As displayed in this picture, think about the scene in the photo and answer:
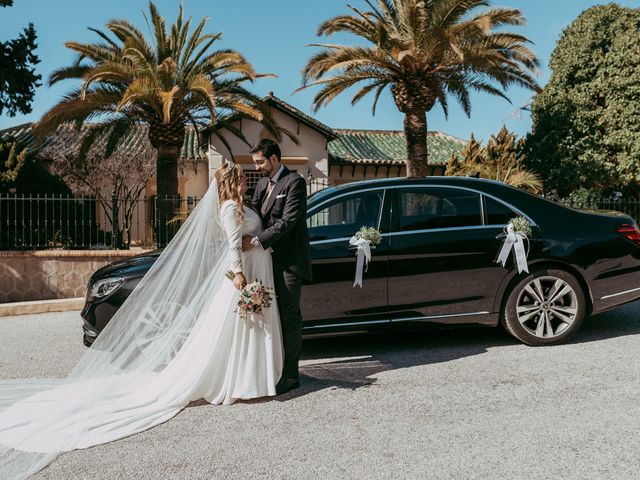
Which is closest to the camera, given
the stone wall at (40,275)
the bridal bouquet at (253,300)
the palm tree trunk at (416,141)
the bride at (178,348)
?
the bride at (178,348)

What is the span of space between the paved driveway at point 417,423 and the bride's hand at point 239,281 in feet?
2.95

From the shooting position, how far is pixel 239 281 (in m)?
4.14

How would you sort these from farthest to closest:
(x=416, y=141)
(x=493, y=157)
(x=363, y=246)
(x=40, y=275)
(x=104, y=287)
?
(x=493, y=157) → (x=416, y=141) → (x=40, y=275) → (x=363, y=246) → (x=104, y=287)

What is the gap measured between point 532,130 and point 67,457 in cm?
2069

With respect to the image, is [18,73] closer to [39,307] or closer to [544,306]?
[39,307]

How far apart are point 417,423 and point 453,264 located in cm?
207

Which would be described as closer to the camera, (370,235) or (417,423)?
(417,423)

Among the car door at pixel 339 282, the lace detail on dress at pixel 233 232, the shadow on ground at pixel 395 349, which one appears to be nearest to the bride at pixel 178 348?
the lace detail on dress at pixel 233 232

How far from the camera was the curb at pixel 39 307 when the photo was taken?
30.1 ft

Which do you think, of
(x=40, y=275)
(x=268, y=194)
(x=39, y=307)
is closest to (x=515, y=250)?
(x=268, y=194)

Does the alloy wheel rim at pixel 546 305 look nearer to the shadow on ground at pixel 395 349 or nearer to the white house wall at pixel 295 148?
the shadow on ground at pixel 395 349

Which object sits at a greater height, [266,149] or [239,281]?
[266,149]

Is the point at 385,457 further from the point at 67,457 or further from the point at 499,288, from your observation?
the point at 499,288

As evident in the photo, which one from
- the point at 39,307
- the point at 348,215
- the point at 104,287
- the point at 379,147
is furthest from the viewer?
the point at 379,147
